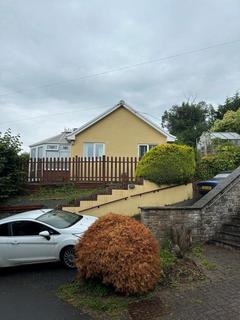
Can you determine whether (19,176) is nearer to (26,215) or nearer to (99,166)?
(99,166)

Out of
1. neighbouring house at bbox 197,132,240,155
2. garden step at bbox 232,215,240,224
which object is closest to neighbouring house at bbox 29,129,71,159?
neighbouring house at bbox 197,132,240,155

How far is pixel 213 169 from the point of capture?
661 inches

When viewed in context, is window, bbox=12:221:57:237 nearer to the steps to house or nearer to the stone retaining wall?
the stone retaining wall

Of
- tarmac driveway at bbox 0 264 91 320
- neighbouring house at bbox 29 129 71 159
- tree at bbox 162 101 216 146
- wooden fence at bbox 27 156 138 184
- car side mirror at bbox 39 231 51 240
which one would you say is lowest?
tarmac driveway at bbox 0 264 91 320

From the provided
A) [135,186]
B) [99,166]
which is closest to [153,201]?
[135,186]

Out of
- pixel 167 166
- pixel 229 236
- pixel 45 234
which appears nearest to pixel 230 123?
pixel 167 166

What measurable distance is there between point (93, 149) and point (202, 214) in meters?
13.8

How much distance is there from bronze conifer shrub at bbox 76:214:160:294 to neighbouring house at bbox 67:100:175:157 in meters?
16.0

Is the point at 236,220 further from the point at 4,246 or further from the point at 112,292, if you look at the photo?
the point at 4,246

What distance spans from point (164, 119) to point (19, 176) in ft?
183

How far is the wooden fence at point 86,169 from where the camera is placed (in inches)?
651

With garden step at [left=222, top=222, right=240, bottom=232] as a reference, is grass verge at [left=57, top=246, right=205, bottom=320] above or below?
below

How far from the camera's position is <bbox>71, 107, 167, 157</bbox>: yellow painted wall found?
22.5 meters

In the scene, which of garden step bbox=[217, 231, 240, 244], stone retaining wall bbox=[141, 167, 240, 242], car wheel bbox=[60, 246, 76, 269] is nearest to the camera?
car wheel bbox=[60, 246, 76, 269]
